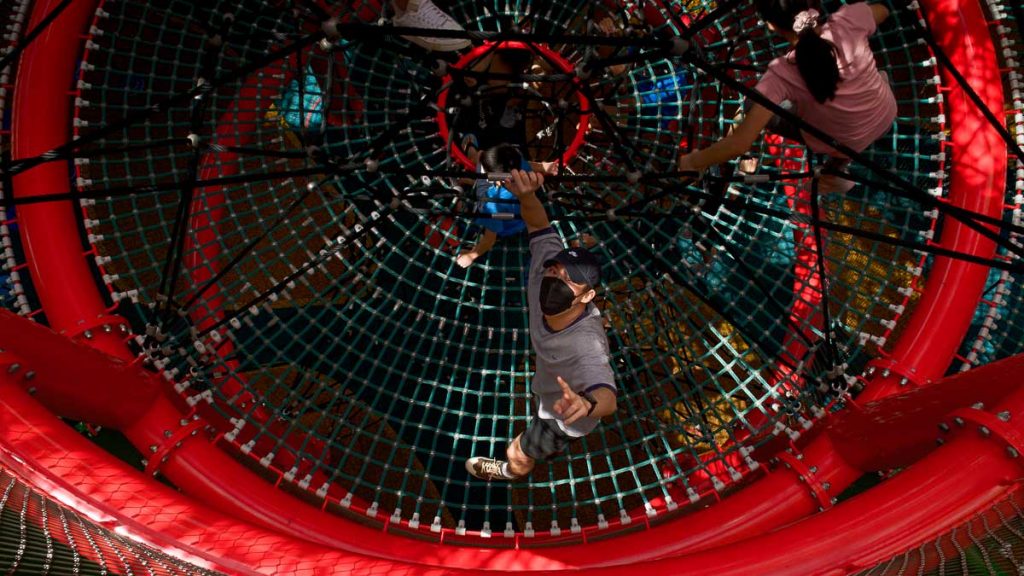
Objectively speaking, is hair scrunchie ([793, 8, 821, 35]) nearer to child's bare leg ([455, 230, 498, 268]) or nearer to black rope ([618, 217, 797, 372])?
black rope ([618, 217, 797, 372])

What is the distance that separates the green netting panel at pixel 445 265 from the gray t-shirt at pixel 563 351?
37cm

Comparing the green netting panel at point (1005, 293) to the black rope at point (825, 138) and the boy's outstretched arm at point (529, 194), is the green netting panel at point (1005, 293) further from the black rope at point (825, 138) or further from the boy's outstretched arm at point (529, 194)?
the boy's outstretched arm at point (529, 194)

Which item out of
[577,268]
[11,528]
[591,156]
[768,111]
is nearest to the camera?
[11,528]

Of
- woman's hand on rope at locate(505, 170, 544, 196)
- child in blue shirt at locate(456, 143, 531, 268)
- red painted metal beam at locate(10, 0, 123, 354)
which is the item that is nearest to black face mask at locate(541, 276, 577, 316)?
woman's hand on rope at locate(505, 170, 544, 196)

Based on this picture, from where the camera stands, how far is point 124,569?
1.80 meters

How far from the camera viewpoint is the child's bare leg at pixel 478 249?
2.62 metres

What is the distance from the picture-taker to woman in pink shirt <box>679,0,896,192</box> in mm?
1812

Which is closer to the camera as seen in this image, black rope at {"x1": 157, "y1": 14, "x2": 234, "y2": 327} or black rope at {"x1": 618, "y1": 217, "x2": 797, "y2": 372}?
black rope at {"x1": 157, "y1": 14, "x2": 234, "y2": 327}

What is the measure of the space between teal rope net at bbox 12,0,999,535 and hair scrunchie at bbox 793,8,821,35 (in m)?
0.73

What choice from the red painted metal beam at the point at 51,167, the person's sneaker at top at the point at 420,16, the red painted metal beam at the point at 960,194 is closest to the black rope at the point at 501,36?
the person's sneaker at top at the point at 420,16

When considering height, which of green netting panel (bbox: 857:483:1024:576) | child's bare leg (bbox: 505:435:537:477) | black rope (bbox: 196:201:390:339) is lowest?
child's bare leg (bbox: 505:435:537:477)

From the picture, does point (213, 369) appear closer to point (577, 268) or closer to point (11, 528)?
point (11, 528)

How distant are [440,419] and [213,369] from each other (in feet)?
2.60

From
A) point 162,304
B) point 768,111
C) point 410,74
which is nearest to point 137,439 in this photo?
point 162,304
